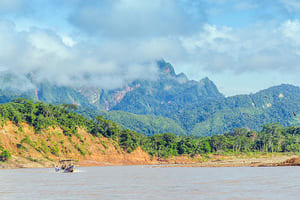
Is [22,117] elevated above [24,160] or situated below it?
above

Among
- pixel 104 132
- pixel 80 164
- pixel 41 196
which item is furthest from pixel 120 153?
pixel 41 196

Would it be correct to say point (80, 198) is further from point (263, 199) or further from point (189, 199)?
point (263, 199)

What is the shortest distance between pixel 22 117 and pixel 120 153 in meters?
50.7

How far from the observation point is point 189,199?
38469mm

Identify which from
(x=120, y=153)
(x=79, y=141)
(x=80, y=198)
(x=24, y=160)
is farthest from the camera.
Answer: (x=120, y=153)

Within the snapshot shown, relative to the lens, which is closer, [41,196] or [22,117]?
[41,196]

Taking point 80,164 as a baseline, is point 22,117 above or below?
above

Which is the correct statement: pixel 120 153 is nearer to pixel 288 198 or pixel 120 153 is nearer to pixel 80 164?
pixel 80 164

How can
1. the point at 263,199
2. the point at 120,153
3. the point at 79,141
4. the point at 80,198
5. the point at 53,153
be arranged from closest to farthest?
1. the point at 263,199
2. the point at 80,198
3. the point at 53,153
4. the point at 79,141
5. the point at 120,153

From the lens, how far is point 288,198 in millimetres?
38438

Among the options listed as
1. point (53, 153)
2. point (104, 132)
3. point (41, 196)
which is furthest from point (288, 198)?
point (104, 132)

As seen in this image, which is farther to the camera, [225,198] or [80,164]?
[80,164]

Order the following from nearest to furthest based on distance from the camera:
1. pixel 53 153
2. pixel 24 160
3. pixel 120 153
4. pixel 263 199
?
pixel 263 199 → pixel 24 160 → pixel 53 153 → pixel 120 153

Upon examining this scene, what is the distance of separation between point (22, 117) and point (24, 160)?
25.9 m
